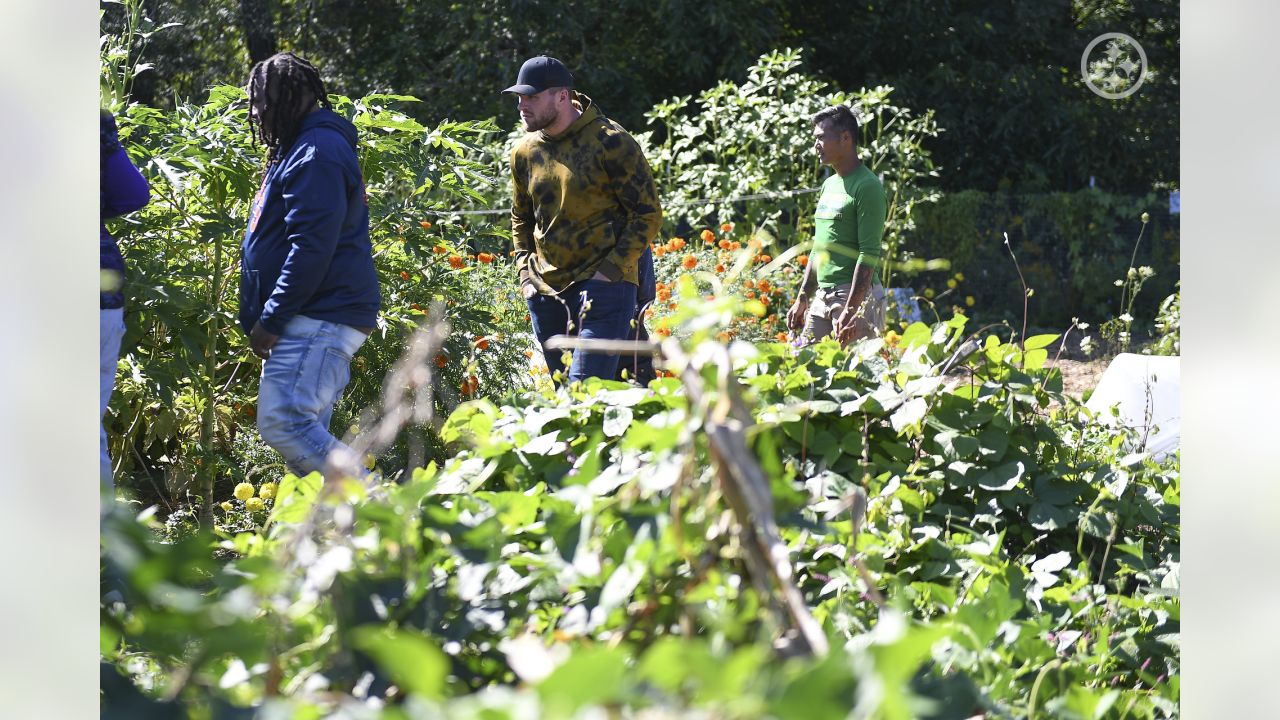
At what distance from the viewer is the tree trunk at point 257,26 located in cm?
1297

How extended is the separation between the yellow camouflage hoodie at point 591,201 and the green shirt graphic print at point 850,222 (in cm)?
90

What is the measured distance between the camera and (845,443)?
2.35 meters

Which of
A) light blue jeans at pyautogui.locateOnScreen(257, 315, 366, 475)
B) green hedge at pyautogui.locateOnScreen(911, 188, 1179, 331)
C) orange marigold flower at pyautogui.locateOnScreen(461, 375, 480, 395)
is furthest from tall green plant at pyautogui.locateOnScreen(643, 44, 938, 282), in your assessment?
light blue jeans at pyautogui.locateOnScreen(257, 315, 366, 475)

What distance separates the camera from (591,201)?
4102 millimetres

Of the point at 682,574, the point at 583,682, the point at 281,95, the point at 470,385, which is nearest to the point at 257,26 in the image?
the point at 470,385

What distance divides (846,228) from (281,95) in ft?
7.84

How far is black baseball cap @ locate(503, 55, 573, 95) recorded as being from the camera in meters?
4.03

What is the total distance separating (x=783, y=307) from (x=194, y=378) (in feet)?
13.7

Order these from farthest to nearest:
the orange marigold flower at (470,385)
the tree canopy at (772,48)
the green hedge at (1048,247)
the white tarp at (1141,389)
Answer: the tree canopy at (772,48)
the green hedge at (1048,247)
the orange marigold flower at (470,385)
the white tarp at (1141,389)

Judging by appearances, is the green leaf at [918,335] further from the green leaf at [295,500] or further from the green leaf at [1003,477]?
the green leaf at [295,500]

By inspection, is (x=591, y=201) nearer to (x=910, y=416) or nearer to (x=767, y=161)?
(x=910, y=416)

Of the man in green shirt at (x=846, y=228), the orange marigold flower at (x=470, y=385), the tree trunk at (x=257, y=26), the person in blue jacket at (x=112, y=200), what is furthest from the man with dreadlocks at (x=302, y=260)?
the tree trunk at (x=257, y=26)
